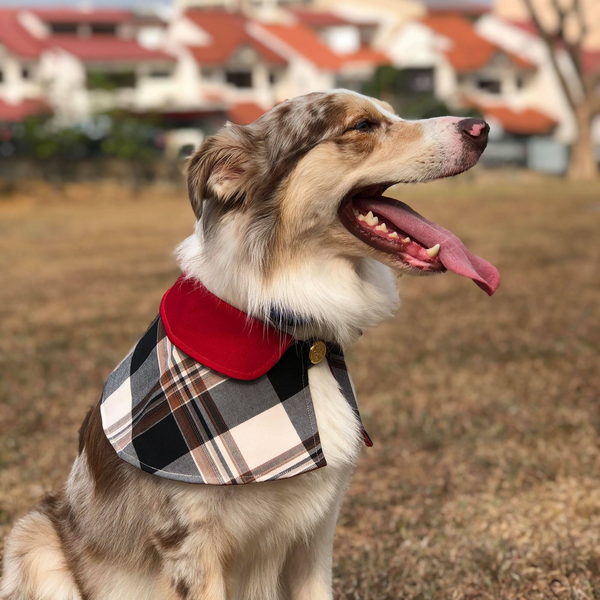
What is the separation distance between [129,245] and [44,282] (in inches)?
164

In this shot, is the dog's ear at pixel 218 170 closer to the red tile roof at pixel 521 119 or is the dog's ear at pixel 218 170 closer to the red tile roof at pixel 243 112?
the red tile roof at pixel 243 112

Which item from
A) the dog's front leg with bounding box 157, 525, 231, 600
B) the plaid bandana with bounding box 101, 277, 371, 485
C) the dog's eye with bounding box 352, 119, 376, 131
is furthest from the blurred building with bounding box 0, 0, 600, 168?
the dog's front leg with bounding box 157, 525, 231, 600

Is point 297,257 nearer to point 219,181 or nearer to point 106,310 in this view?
point 219,181

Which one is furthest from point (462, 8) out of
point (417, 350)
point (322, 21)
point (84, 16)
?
point (417, 350)

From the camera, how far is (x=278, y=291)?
8.36 ft

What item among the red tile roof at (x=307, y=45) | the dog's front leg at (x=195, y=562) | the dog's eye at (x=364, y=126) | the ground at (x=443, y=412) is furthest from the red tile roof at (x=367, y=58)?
the dog's front leg at (x=195, y=562)

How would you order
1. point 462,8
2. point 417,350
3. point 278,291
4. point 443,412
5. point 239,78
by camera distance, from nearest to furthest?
point 278,291 → point 443,412 → point 417,350 → point 239,78 → point 462,8

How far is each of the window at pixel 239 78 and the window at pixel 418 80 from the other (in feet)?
28.2

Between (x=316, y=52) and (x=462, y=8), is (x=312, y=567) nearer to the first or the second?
(x=316, y=52)

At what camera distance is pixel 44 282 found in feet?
36.9

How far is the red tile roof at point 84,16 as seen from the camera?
45375 mm

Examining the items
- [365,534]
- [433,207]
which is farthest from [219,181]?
[433,207]

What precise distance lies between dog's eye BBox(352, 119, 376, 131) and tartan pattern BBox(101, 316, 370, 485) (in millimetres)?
778

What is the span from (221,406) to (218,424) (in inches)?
2.3
